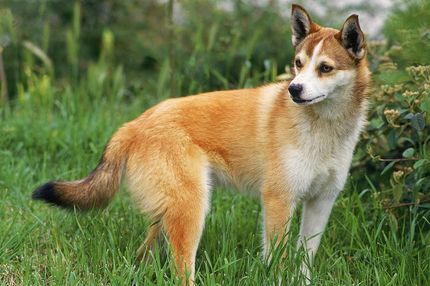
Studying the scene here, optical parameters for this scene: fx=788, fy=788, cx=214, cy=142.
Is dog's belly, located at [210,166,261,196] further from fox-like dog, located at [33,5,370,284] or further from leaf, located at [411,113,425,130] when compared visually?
leaf, located at [411,113,425,130]

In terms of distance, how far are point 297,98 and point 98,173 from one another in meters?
1.28

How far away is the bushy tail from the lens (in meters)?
4.68

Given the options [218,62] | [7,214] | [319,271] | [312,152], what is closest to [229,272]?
[319,271]

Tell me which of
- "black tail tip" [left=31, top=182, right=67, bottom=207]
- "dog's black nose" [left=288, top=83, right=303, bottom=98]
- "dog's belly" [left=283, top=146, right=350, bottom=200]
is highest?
"dog's black nose" [left=288, top=83, right=303, bottom=98]

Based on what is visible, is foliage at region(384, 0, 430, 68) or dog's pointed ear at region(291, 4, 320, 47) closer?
foliage at region(384, 0, 430, 68)

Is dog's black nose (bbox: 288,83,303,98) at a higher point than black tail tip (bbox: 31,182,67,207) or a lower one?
higher

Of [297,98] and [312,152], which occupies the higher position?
[297,98]

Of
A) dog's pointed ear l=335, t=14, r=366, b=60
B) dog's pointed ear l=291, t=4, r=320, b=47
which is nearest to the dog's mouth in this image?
dog's pointed ear l=335, t=14, r=366, b=60

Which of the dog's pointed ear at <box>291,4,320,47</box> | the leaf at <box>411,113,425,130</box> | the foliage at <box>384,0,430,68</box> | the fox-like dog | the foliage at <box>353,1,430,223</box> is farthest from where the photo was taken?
the dog's pointed ear at <box>291,4,320,47</box>

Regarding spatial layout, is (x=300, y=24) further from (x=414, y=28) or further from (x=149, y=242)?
(x=149, y=242)

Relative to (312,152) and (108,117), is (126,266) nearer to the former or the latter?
(312,152)

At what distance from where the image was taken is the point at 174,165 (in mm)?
4621

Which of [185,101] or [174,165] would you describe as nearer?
[174,165]

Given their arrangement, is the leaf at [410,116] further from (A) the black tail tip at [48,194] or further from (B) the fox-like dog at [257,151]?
(A) the black tail tip at [48,194]
